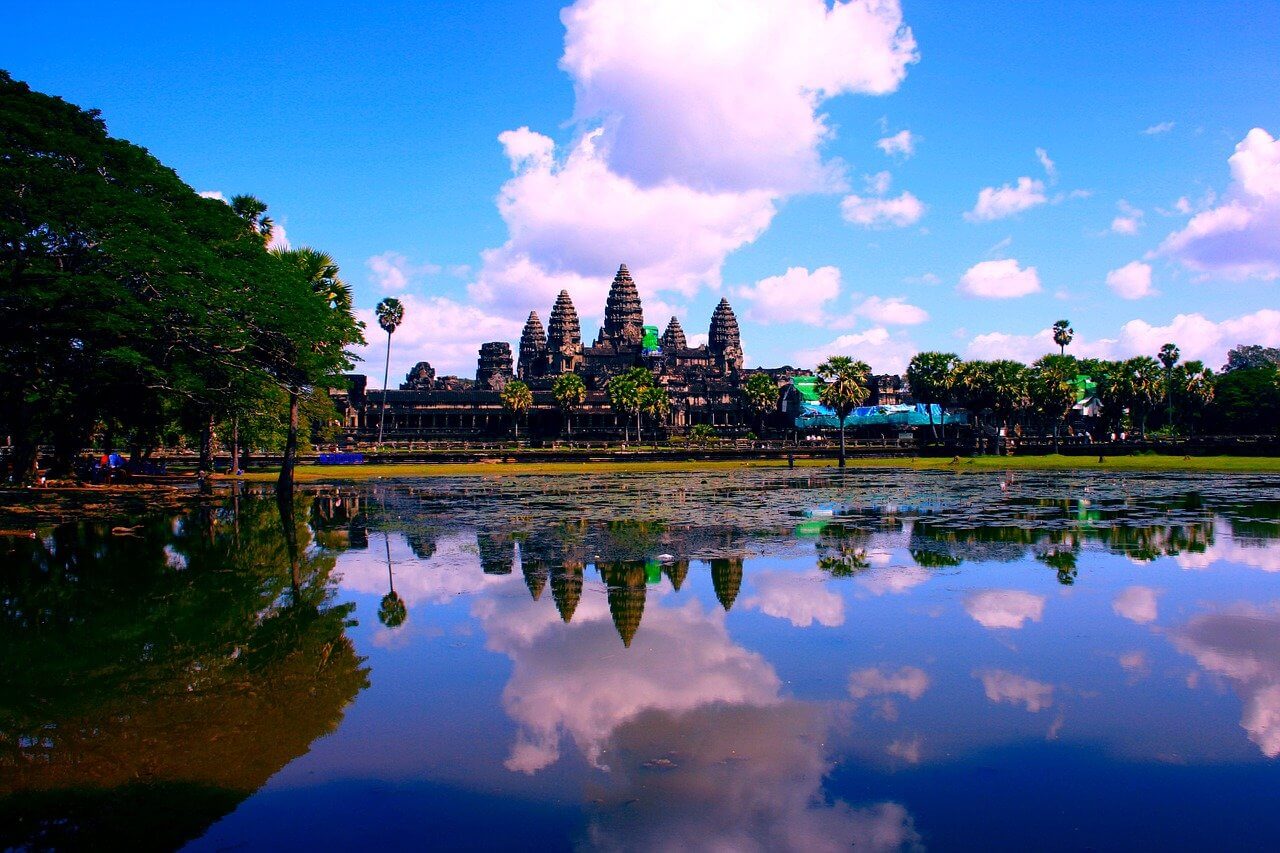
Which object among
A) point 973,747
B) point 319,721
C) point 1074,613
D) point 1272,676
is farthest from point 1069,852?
point 1074,613

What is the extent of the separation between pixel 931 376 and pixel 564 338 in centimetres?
7322

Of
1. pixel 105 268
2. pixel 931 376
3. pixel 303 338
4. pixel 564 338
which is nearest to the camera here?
pixel 105 268

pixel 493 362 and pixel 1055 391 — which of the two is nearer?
pixel 1055 391

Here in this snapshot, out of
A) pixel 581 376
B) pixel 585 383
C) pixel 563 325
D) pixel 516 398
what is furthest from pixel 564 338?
pixel 516 398

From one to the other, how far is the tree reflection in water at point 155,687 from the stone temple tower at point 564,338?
13222 centimetres

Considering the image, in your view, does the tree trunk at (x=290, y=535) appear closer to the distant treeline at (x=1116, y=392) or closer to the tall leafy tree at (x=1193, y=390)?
the distant treeline at (x=1116, y=392)

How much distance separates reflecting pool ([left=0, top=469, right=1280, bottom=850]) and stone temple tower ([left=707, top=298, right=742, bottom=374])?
142 m

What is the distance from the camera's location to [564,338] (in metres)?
153

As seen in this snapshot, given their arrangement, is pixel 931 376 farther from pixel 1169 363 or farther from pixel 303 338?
pixel 303 338

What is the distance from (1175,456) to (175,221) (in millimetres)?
71686

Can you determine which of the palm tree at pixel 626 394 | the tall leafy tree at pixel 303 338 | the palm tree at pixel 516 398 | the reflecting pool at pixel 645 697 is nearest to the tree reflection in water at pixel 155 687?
the reflecting pool at pixel 645 697

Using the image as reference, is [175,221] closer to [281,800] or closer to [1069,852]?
[281,800]

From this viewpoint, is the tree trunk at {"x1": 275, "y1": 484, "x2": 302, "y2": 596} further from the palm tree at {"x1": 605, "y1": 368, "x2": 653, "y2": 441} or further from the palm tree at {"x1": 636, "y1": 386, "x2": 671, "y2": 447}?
the palm tree at {"x1": 636, "y1": 386, "x2": 671, "y2": 447}

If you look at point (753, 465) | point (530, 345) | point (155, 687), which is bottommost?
point (155, 687)
